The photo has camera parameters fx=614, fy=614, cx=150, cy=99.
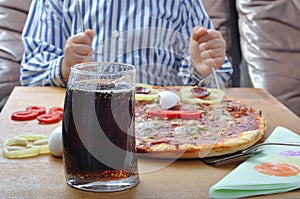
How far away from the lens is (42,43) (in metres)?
1.75

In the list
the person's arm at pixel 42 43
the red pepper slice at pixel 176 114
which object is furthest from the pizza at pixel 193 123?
the person's arm at pixel 42 43

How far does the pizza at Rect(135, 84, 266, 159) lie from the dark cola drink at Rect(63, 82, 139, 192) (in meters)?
0.14

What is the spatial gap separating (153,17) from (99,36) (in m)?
0.17

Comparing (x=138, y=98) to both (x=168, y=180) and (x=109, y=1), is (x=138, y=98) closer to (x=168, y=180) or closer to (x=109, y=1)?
(x=168, y=180)

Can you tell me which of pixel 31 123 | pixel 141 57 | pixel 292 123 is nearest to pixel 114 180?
pixel 31 123

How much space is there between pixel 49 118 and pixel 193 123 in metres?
0.30

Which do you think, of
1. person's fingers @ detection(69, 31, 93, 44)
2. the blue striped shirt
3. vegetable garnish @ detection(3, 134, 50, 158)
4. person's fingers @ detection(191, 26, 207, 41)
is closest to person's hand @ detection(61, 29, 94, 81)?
person's fingers @ detection(69, 31, 93, 44)

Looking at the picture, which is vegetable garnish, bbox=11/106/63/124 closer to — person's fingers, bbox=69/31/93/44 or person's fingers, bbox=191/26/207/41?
person's fingers, bbox=69/31/93/44

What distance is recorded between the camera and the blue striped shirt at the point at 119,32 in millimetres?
1690

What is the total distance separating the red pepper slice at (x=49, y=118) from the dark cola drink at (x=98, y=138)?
32cm

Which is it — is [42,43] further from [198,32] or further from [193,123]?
[193,123]

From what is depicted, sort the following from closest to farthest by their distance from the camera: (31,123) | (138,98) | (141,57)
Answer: (31,123) < (138,98) < (141,57)

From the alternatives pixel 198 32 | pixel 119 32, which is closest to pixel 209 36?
pixel 198 32

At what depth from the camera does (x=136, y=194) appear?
0.89m
